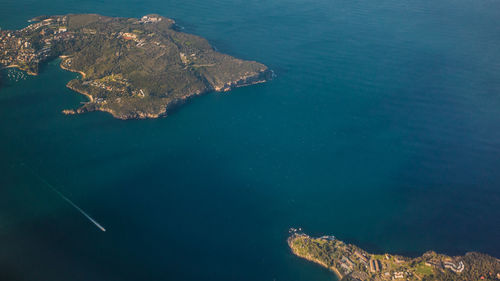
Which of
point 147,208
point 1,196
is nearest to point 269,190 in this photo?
point 147,208

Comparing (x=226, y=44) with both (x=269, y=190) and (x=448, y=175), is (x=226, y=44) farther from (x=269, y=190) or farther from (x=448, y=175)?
(x=448, y=175)

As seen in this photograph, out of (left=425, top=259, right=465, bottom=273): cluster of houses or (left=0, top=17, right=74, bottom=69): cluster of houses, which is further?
(left=0, top=17, right=74, bottom=69): cluster of houses

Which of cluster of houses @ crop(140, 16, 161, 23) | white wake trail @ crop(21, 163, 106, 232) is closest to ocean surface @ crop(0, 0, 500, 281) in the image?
white wake trail @ crop(21, 163, 106, 232)

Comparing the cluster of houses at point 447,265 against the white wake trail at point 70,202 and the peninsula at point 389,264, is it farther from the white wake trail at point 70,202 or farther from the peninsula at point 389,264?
the white wake trail at point 70,202

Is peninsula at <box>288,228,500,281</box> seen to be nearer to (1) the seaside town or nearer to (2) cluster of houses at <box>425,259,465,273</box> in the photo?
(2) cluster of houses at <box>425,259,465,273</box>

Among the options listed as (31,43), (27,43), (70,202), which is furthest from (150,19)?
(70,202)

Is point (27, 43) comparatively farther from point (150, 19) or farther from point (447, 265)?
point (447, 265)
